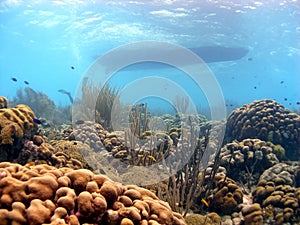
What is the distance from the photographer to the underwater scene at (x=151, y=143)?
2939mm

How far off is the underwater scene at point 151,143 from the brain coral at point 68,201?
0.01 meters

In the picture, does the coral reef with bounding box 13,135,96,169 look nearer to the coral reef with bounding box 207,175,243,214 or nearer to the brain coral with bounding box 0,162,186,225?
the brain coral with bounding box 0,162,186,225

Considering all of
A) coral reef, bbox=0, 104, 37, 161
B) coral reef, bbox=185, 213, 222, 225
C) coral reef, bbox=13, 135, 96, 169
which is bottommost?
coral reef, bbox=185, 213, 222, 225

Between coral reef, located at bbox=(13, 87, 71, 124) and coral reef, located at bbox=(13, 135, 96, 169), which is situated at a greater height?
coral reef, located at bbox=(13, 87, 71, 124)

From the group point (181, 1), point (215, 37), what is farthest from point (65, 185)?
point (215, 37)

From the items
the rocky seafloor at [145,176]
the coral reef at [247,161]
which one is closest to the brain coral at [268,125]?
the rocky seafloor at [145,176]

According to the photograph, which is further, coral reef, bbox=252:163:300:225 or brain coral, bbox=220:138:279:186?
brain coral, bbox=220:138:279:186

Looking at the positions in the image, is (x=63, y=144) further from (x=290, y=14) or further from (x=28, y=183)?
(x=290, y=14)

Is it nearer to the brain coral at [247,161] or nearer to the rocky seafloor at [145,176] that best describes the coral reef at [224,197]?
the rocky seafloor at [145,176]

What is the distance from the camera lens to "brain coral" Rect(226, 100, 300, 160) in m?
9.57

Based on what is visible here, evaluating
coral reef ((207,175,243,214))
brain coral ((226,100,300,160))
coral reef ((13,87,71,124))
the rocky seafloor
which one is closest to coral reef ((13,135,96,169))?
the rocky seafloor

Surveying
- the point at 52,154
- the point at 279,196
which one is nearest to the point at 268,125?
the point at 279,196

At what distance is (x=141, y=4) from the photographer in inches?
820

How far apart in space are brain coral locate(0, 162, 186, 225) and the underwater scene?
1cm
